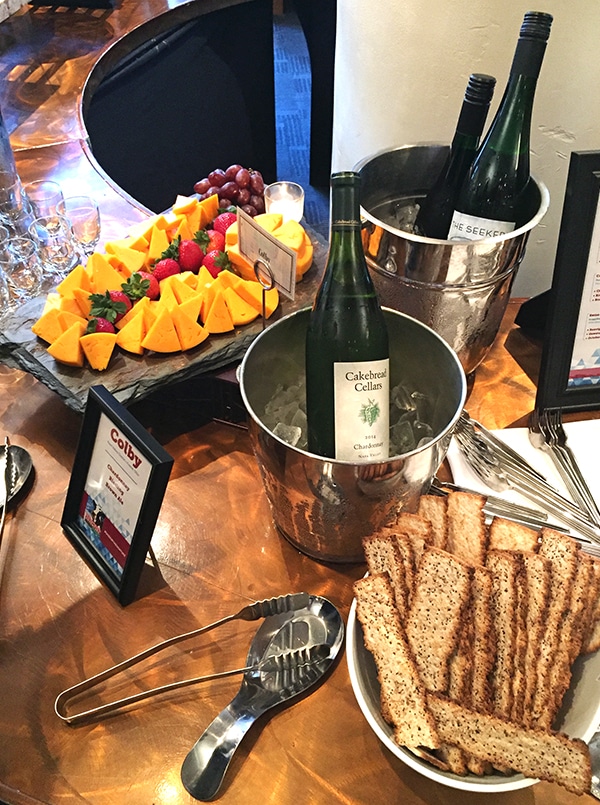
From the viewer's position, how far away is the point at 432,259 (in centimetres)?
86

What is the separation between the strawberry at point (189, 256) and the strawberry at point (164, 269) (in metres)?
0.02

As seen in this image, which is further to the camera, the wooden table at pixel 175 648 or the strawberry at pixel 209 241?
the strawberry at pixel 209 241

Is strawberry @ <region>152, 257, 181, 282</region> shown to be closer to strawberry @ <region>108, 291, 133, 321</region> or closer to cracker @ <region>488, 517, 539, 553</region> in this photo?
strawberry @ <region>108, 291, 133, 321</region>

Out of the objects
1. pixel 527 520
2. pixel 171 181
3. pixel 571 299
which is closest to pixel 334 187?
pixel 571 299

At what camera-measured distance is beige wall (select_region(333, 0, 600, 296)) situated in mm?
1105

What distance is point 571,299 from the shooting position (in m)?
0.89

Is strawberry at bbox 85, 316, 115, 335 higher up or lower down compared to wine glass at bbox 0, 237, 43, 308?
higher up

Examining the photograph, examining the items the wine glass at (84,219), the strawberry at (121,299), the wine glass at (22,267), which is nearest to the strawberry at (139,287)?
the strawberry at (121,299)

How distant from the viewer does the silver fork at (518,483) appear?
82 cm

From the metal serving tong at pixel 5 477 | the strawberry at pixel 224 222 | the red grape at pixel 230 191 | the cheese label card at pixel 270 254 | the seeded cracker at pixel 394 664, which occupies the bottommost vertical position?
the metal serving tong at pixel 5 477

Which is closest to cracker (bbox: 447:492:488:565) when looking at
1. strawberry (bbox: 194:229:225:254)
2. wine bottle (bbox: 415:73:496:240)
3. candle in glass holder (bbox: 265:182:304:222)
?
wine bottle (bbox: 415:73:496:240)

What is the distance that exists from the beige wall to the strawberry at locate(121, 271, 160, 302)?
56cm

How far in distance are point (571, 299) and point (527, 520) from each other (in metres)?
0.31

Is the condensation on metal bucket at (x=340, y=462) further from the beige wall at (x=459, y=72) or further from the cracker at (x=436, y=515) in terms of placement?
the beige wall at (x=459, y=72)
